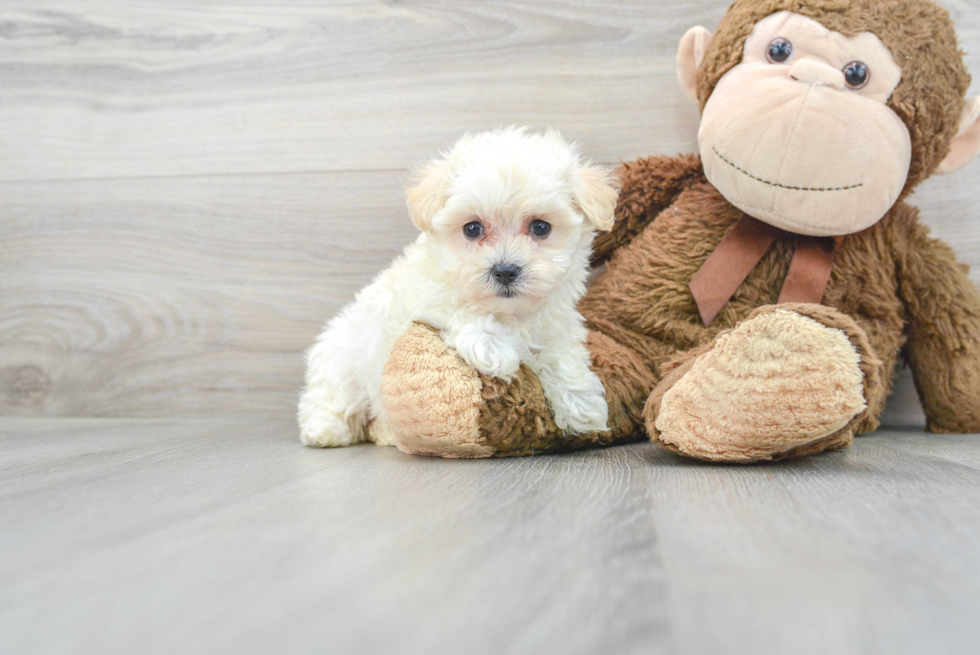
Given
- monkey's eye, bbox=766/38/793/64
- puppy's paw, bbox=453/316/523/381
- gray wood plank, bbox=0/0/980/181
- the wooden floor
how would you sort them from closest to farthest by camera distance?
the wooden floor < puppy's paw, bbox=453/316/523/381 < monkey's eye, bbox=766/38/793/64 < gray wood plank, bbox=0/0/980/181

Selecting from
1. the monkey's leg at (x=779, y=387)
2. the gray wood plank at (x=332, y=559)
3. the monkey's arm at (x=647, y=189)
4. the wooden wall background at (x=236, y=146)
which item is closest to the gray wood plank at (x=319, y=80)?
the wooden wall background at (x=236, y=146)

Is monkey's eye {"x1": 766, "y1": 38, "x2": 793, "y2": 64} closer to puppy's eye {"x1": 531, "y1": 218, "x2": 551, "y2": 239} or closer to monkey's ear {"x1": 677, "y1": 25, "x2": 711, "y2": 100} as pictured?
monkey's ear {"x1": 677, "y1": 25, "x2": 711, "y2": 100}

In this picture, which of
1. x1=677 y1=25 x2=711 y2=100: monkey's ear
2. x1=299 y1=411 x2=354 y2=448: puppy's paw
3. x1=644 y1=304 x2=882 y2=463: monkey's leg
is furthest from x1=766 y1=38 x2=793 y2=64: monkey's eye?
x1=299 y1=411 x2=354 y2=448: puppy's paw

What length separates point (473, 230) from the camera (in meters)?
0.84

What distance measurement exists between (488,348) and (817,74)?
1.74 feet

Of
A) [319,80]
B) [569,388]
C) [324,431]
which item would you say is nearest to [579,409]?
[569,388]

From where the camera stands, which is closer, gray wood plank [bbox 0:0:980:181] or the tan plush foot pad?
the tan plush foot pad

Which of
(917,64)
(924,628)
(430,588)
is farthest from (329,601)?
(917,64)

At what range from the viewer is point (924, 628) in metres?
0.38

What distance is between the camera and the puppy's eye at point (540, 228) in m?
0.84

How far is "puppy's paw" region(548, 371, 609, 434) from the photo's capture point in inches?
34.3

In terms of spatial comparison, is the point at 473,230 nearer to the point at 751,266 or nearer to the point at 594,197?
the point at 594,197

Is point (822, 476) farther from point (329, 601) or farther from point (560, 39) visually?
point (560, 39)

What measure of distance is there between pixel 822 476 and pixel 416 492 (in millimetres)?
408
